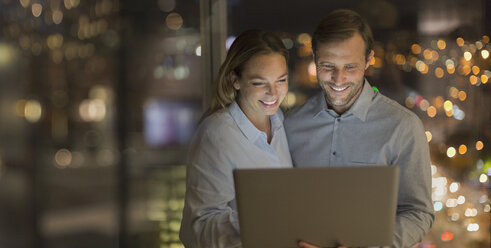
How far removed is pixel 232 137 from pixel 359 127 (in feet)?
1.78

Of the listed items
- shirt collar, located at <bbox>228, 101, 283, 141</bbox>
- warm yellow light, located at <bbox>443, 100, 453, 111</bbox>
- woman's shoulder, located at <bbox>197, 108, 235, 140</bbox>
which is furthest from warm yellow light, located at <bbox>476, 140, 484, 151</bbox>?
woman's shoulder, located at <bbox>197, 108, 235, 140</bbox>

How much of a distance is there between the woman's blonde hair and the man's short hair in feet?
0.62

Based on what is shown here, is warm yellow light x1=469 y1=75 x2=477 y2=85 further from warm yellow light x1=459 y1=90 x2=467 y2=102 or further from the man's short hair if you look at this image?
the man's short hair

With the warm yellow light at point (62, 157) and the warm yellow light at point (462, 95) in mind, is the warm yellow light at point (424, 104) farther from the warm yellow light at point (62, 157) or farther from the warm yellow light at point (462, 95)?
the warm yellow light at point (62, 157)

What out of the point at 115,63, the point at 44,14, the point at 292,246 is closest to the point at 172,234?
the point at 115,63

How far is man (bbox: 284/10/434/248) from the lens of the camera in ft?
6.70

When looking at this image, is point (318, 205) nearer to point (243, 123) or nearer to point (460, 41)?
point (243, 123)

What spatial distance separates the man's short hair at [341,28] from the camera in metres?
2.10

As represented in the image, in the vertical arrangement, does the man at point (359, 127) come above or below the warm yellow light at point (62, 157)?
above

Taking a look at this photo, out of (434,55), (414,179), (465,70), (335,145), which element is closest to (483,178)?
(465,70)

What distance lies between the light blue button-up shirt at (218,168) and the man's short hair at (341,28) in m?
0.46

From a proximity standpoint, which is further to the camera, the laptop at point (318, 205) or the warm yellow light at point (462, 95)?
the warm yellow light at point (462, 95)

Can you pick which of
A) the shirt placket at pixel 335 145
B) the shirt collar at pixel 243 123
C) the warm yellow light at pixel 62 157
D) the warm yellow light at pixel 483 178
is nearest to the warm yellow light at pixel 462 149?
the warm yellow light at pixel 483 178

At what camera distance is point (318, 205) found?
1573 mm
